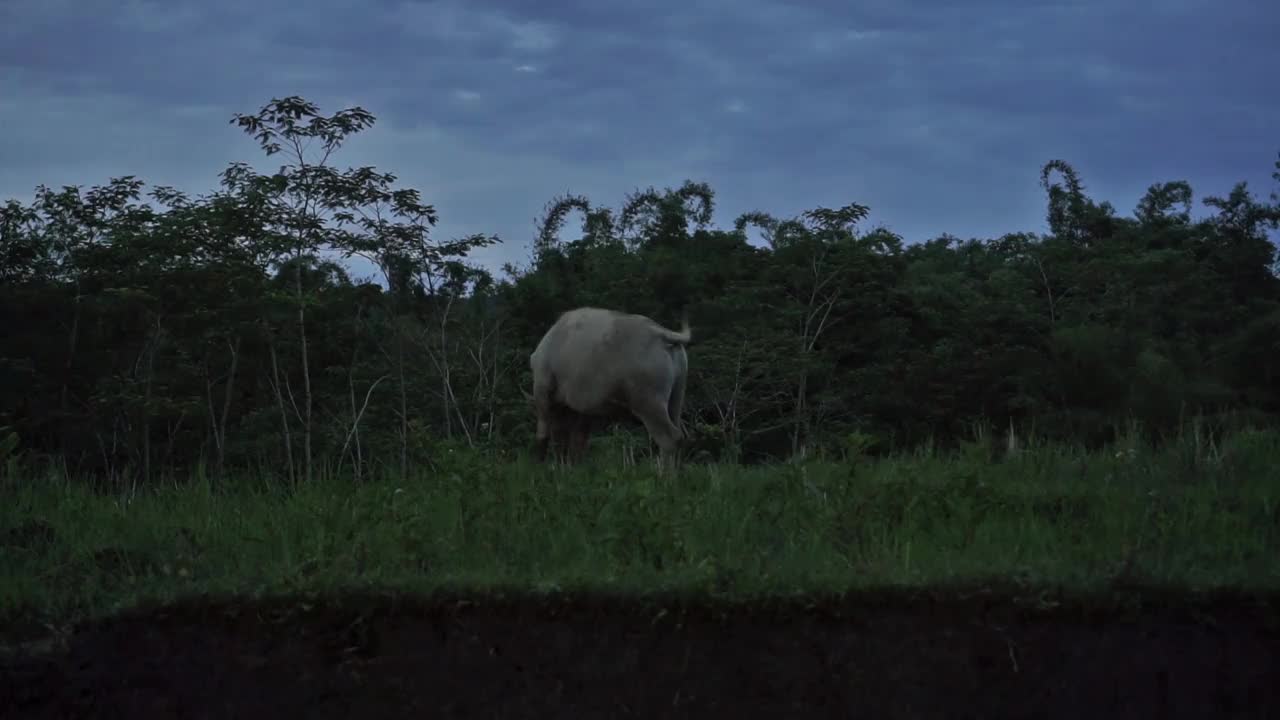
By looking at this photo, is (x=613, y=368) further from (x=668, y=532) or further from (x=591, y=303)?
(x=591, y=303)

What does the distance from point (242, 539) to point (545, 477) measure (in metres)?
2.06

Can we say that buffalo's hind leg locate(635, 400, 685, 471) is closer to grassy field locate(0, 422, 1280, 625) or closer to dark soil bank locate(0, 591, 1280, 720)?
grassy field locate(0, 422, 1280, 625)

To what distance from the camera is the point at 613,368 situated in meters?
8.48

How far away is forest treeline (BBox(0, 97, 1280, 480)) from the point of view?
52.2 feet

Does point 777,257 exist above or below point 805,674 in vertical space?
above

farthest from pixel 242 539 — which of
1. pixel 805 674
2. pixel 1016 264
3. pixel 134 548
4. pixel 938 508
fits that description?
pixel 1016 264

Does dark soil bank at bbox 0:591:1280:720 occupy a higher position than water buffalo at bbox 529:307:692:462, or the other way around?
water buffalo at bbox 529:307:692:462

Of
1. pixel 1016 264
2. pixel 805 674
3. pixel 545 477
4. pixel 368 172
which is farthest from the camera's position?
pixel 1016 264

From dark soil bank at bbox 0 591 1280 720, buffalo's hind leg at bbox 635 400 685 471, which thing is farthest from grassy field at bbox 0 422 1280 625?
buffalo's hind leg at bbox 635 400 685 471

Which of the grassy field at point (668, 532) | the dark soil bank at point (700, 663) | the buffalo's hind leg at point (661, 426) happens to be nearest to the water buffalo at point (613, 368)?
the buffalo's hind leg at point (661, 426)

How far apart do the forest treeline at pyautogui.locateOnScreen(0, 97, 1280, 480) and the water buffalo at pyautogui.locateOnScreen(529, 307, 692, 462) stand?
3.26ft

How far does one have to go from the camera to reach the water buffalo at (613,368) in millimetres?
8492

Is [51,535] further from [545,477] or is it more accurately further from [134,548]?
[545,477]

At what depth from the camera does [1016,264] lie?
34.9 m
